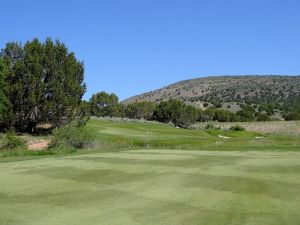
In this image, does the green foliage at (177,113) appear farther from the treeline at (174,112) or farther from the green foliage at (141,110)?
the green foliage at (141,110)

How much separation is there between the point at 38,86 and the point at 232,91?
94764 mm

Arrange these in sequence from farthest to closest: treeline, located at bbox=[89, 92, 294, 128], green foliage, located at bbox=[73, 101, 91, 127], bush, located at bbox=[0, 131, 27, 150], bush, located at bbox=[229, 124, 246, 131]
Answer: treeline, located at bbox=[89, 92, 294, 128] → bush, located at bbox=[229, 124, 246, 131] → green foliage, located at bbox=[73, 101, 91, 127] → bush, located at bbox=[0, 131, 27, 150]

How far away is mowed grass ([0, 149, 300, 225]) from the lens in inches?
443

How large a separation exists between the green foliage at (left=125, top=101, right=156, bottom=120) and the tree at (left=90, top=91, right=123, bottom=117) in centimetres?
240

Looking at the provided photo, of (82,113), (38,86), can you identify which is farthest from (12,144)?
(82,113)

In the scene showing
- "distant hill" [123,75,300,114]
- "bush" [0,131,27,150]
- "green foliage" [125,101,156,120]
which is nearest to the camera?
"bush" [0,131,27,150]

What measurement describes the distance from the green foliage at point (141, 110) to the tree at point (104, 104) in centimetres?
240

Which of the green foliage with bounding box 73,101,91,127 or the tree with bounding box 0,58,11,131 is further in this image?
the green foliage with bounding box 73,101,91,127

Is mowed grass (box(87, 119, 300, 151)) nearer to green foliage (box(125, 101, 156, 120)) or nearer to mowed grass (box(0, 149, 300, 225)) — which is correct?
mowed grass (box(0, 149, 300, 225))

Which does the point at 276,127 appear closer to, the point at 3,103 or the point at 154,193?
the point at 3,103

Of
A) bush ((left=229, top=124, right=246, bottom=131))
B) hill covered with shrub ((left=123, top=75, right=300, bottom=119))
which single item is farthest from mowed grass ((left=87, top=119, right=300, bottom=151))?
hill covered with shrub ((left=123, top=75, right=300, bottom=119))

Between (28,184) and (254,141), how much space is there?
33931mm

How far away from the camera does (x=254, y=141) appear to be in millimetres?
47406

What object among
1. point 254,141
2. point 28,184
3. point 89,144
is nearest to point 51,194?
point 28,184
